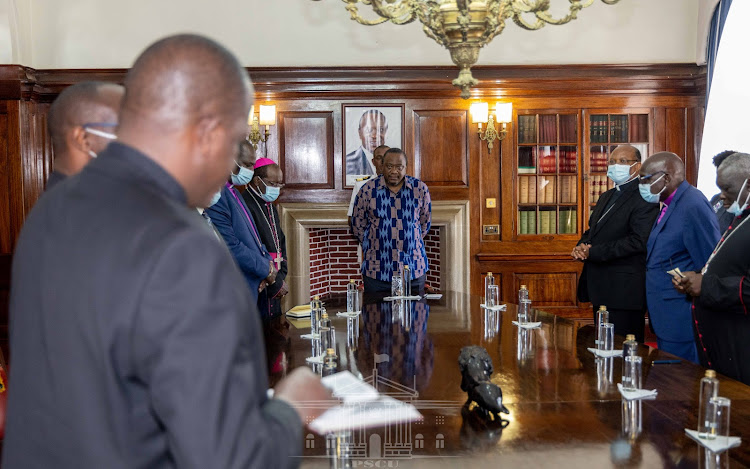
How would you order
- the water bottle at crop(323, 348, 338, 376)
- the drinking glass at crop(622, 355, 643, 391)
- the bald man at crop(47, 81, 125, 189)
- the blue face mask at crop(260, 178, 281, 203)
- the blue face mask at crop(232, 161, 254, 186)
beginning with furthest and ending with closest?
the blue face mask at crop(260, 178, 281, 203) < the blue face mask at crop(232, 161, 254, 186) < the water bottle at crop(323, 348, 338, 376) < the drinking glass at crop(622, 355, 643, 391) < the bald man at crop(47, 81, 125, 189)

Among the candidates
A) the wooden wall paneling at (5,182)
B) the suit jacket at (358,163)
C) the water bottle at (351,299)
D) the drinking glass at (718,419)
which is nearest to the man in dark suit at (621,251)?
the water bottle at (351,299)

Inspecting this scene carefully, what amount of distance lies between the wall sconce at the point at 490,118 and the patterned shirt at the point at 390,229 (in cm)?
183

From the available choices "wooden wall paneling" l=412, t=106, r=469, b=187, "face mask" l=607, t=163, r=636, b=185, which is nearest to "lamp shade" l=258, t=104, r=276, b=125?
"wooden wall paneling" l=412, t=106, r=469, b=187

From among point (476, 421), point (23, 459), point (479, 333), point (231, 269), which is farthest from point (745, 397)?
point (23, 459)

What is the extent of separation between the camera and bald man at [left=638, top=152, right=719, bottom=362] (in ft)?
12.8

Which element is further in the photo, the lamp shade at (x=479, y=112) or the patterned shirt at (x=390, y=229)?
the lamp shade at (x=479, y=112)

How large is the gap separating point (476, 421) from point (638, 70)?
5.84 m

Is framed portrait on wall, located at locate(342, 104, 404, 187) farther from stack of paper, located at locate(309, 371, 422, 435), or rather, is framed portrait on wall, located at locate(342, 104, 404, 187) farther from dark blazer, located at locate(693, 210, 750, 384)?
stack of paper, located at locate(309, 371, 422, 435)

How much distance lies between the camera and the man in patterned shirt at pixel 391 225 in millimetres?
5070

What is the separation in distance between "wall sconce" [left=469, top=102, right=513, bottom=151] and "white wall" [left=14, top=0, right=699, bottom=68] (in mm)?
527

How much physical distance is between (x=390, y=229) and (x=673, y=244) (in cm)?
195

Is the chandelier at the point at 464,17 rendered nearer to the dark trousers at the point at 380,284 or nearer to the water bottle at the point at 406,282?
the water bottle at the point at 406,282

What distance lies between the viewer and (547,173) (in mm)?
6980

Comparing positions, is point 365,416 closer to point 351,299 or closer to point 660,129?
point 351,299
